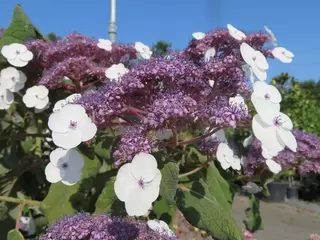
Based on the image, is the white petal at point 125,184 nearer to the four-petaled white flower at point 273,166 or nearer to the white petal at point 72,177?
the white petal at point 72,177

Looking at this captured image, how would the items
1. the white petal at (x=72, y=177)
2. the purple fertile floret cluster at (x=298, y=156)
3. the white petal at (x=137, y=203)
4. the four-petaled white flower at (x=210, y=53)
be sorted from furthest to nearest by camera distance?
the purple fertile floret cluster at (x=298, y=156) → the four-petaled white flower at (x=210, y=53) → the white petal at (x=72, y=177) → the white petal at (x=137, y=203)

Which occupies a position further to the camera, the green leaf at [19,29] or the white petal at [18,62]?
the green leaf at [19,29]

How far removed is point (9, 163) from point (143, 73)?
72 cm

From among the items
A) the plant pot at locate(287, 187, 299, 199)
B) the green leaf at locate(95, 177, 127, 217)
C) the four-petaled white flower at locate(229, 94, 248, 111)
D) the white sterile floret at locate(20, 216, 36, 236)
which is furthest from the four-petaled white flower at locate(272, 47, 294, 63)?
the plant pot at locate(287, 187, 299, 199)

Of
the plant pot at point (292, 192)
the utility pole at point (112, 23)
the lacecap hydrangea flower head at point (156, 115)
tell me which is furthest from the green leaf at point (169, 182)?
the plant pot at point (292, 192)

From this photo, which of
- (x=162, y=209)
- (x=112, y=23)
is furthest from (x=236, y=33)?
(x=112, y=23)

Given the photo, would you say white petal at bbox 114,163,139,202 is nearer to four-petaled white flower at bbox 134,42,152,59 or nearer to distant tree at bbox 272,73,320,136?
four-petaled white flower at bbox 134,42,152,59

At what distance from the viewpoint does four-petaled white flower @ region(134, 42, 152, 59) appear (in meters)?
1.09

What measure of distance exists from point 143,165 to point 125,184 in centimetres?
3

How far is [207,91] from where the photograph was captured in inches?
29.4

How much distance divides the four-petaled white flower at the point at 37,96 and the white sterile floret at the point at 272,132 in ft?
1.76

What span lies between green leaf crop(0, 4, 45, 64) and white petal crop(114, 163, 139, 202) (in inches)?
27.7

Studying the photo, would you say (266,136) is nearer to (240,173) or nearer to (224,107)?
(224,107)

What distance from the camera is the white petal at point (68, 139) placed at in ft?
2.15
